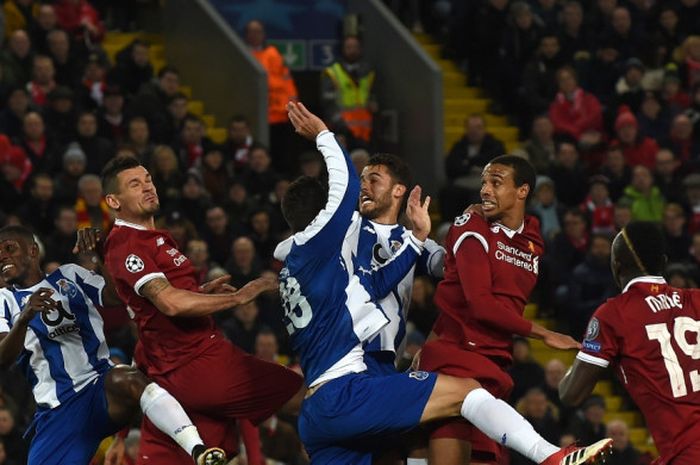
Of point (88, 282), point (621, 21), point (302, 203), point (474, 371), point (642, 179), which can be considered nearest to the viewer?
point (474, 371)

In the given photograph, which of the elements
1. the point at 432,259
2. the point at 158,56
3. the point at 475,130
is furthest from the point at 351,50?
the point at 432,259

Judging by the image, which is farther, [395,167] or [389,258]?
[395,167]

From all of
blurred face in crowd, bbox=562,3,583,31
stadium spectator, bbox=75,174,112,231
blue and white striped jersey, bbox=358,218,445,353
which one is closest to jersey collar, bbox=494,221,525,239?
blue and white striped jersey, bbox=358,218,445,353

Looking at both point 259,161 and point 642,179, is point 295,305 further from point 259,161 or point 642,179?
point 642,179

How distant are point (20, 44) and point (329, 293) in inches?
346

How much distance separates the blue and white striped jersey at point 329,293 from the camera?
8711 millimetres

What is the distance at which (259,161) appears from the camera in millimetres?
16891

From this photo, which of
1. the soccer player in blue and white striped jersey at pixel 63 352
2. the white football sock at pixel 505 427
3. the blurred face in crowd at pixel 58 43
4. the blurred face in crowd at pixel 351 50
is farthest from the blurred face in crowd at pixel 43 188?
the white football sock at pixel 505 427

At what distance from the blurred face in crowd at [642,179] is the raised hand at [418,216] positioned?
930 cm

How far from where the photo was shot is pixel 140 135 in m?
16.2

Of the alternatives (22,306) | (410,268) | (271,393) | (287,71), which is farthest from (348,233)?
(287,71)

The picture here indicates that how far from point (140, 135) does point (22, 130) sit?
3.53 feet

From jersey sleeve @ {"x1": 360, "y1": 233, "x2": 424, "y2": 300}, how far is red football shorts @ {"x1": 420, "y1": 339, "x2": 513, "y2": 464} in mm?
383

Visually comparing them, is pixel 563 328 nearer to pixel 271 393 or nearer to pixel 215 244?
pixel 215 244
